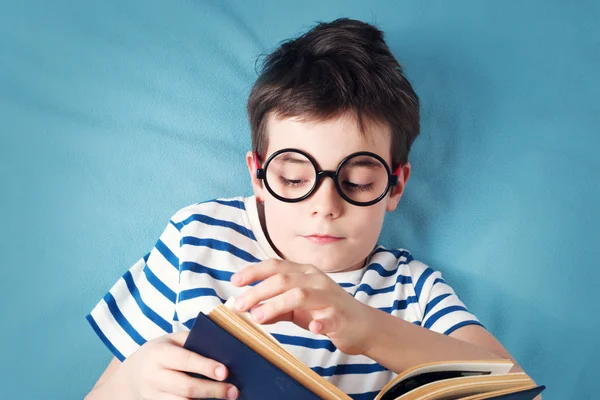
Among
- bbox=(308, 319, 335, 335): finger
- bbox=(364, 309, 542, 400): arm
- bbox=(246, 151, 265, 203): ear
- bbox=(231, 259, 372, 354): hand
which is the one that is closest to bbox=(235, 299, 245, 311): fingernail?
bbox=(231, 259, 372, 354): hand

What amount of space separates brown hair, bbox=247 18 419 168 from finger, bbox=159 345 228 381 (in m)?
0.51

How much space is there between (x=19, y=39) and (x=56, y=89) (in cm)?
13

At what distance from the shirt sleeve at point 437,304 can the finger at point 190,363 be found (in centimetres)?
52

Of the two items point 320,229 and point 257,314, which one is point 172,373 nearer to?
point 257,314

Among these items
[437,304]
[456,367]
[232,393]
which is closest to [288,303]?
[232,393]

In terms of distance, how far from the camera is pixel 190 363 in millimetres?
774

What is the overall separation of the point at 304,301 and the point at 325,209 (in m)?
0.33

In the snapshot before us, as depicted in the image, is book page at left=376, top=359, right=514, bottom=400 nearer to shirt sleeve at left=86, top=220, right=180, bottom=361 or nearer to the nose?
the nose

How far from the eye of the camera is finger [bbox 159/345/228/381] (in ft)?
2.46

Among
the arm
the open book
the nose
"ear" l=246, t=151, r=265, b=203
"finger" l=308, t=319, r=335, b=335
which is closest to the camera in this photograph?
the open book

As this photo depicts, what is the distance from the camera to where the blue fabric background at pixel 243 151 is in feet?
4.37

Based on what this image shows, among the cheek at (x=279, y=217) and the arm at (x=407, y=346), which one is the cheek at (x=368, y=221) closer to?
the cheek at (x=279, y=217)

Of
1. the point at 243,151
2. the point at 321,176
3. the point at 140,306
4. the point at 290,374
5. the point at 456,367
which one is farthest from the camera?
the point at 243,151

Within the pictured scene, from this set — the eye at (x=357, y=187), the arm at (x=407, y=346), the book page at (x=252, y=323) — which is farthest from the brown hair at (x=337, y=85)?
the book page at (x=252, y=323)
